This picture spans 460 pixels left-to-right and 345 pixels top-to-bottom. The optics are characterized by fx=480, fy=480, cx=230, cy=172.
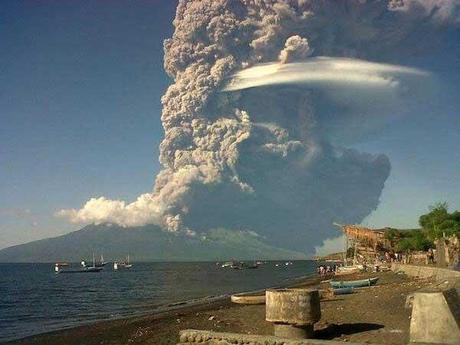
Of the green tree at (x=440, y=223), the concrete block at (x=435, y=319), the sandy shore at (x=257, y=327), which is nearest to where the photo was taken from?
the concrete block at (x=435, y=319)

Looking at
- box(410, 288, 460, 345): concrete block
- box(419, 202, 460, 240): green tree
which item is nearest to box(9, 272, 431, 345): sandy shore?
box(410, 288, 460, 345): concrete block

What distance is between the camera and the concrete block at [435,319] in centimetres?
905

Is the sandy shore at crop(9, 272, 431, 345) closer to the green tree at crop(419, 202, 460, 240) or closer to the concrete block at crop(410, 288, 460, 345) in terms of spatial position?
the concrete block at crop(410, 288, 460, 345)

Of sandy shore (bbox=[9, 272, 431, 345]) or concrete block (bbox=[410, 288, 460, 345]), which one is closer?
concrete block (bbox=[410, 288, 460, 345])

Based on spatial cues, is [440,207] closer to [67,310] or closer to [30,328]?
[67,310]

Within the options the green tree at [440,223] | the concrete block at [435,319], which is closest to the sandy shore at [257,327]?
the concrete block at [435,319]

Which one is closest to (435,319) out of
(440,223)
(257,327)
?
(257,327)

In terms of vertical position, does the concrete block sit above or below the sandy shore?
above

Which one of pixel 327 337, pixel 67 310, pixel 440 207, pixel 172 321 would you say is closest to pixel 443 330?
pixel 327 337

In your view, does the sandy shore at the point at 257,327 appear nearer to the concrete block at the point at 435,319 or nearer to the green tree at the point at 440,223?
the concrete block at the point at 435,319

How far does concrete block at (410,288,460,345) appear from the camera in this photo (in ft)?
29.7

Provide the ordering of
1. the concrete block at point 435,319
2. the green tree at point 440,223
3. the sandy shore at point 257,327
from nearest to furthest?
the concrete block at point 435,319
the sandy shore at point 257,327
the green tree at point 440,223

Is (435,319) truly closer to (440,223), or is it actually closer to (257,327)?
(257,327)

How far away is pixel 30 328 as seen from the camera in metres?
31.8
